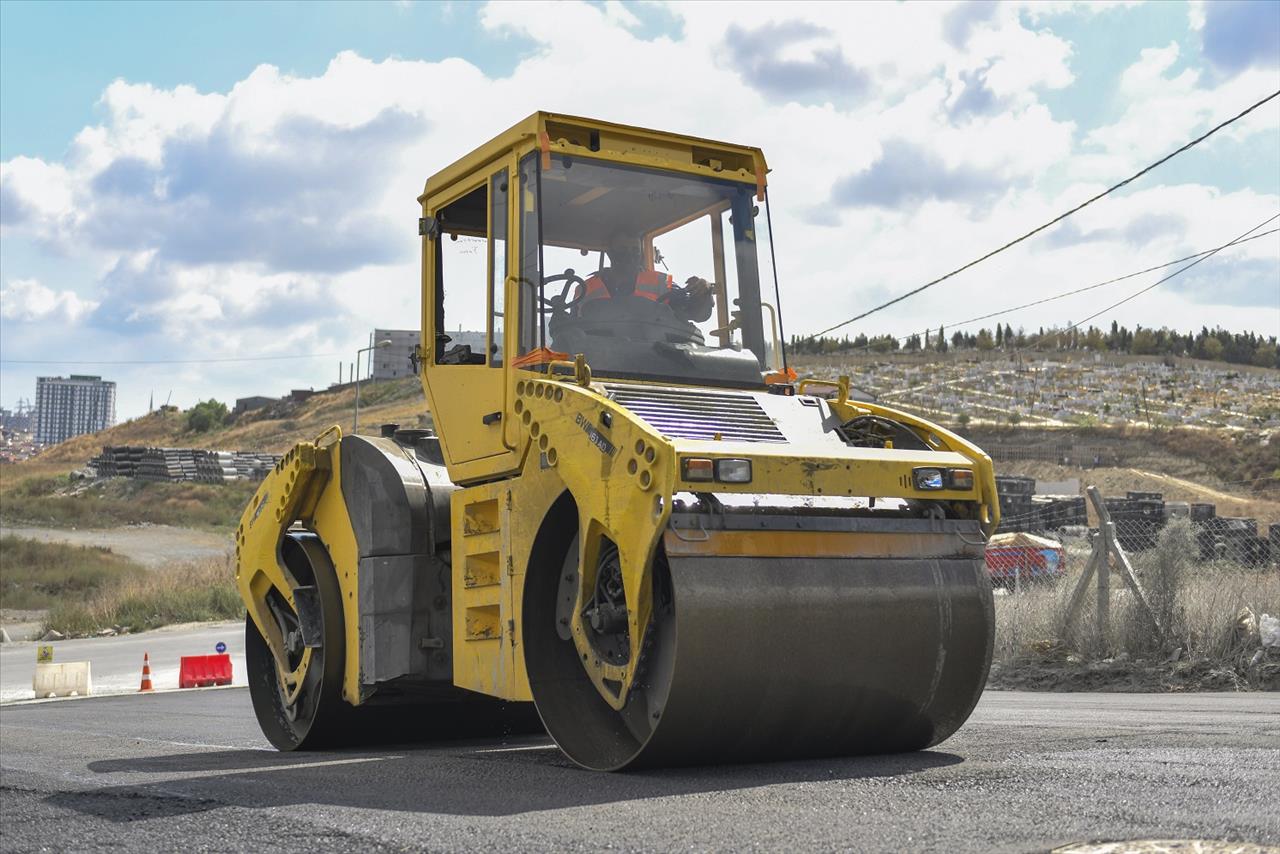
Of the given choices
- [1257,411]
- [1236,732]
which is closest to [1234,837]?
[1236,732]

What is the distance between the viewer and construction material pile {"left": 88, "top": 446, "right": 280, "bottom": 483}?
62.7 meters

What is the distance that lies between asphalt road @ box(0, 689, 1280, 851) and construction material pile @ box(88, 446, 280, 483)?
56.8 metres

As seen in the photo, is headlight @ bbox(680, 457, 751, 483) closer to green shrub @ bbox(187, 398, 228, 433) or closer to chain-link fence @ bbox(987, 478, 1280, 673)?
chain-link fence @ bbox(987, 478, 1280, 673)

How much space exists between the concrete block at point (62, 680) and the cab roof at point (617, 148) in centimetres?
1299

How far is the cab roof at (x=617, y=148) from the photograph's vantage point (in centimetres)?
704

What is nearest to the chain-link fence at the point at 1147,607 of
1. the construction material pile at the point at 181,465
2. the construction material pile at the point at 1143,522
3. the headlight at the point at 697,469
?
the construction material pile at the point at 1143,522

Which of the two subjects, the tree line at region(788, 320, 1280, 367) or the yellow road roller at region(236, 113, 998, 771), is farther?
the tree line at region(788, 320, 1280, 367)

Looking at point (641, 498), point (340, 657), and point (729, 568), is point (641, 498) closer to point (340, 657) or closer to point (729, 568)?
point (729, 568)

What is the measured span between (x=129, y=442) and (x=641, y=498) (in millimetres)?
98827

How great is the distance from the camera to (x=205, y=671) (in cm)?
1912

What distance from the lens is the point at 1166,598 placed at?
45.0 ft

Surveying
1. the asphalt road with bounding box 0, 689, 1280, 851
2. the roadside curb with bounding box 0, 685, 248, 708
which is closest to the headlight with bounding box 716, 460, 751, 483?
the asphalt road with bounding box 0, 689, 1280, 851

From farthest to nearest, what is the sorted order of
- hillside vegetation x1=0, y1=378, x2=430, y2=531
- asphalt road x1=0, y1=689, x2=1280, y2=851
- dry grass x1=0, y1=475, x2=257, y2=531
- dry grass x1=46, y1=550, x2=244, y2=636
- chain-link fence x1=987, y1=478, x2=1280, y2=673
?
hillside vegetation x1=0, y1=378, x2=430, y2=531 < dry grass x1=0, y1=475, x2=257, y2=531 < dry grass x1=46, y1=550, x2=244, y2=636 < chain-link fence x1=987, y1=478, x2=1280, y2=673 < asphalt road x1=0, y1=689, x2=1280, y2=851

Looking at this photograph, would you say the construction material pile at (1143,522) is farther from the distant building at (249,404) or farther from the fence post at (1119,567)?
the distant building at (249,404)
